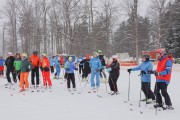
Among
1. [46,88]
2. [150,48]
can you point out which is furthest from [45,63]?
[150,48]

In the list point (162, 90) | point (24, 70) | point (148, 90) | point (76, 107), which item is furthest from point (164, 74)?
point (24, 70)

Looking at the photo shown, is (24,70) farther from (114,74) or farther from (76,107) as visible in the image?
(76,107)

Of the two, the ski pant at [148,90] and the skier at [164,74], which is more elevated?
the skier at [164,74]

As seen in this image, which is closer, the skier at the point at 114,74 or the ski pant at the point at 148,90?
the ski pant at the point at 148,90

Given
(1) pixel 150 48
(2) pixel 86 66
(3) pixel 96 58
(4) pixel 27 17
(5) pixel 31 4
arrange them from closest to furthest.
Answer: (3) pixel 96 58 → (2) pixel 86 66 → (4) pixel 27 17 → (5) pixel 31 4 → (1) pixel 150 48

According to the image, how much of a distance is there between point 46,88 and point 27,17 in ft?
89.4

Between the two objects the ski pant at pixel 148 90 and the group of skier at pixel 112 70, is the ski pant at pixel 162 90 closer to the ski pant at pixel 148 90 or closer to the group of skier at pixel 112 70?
the group of skier at pixel 112 70

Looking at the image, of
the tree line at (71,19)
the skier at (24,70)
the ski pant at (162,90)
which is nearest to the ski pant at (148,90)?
the ski pant at (162,90)

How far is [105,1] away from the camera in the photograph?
43406 mm

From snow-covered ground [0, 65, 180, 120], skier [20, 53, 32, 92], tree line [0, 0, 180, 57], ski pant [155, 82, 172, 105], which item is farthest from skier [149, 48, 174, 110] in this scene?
tree line [0, 0, 180, 57]

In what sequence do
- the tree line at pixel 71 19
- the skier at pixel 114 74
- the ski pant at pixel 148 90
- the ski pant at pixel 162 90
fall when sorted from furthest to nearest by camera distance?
the tree line at pixel 71 19 → the skier at pixel 114 74 → the ski pant at pixel 148 90 → the ski pant at pixel 162 90

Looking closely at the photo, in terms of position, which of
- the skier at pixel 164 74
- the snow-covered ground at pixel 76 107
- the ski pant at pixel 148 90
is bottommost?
the snow-covered ground at pixel 76 107

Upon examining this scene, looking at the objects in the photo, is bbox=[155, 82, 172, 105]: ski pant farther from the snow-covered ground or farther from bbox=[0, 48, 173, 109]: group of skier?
the snow-covered ground

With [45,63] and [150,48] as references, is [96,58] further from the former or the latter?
[150,48]
